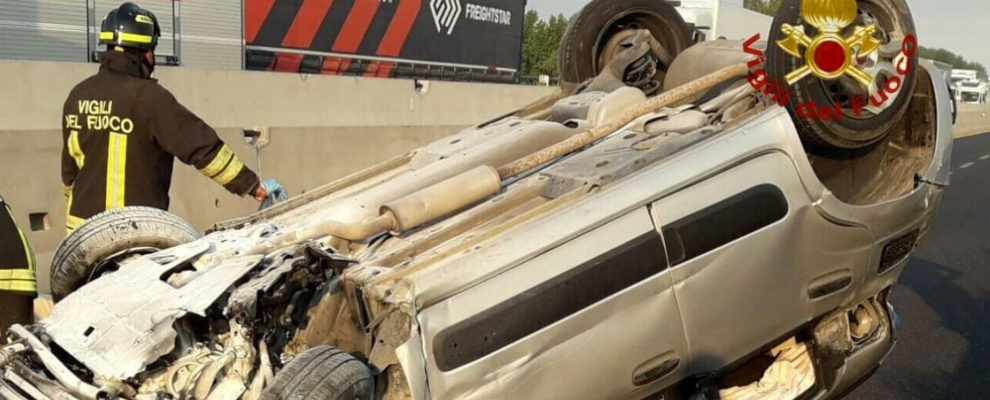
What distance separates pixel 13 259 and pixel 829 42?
3.52 metres

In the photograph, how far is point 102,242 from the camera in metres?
3.84

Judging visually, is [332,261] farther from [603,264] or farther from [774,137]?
[774,137]

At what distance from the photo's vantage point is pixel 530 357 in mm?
2984

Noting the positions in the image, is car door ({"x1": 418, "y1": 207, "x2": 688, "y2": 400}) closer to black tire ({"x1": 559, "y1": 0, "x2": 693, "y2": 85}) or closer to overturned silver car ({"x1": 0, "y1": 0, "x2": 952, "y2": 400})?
overturned silver car ({"x1": 0, "y1": 0, "x2": 952, "y2": 400})

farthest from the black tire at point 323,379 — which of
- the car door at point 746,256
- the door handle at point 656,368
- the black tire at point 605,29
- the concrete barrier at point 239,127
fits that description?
the concrete barrier at point 239,127

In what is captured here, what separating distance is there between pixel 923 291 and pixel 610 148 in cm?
507

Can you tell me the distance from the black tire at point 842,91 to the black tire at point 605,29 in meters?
1.72

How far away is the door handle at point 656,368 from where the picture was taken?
3.21 m

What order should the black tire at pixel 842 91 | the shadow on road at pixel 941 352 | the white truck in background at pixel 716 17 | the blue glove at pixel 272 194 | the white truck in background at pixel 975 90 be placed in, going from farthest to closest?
the white truck in background at pixel 975 90 < the white truck in background at pixel 716 17 < the shadow on road at pixel 941 352 < the blue glove at pixel 272 194 < the black tire at pixel 842 91

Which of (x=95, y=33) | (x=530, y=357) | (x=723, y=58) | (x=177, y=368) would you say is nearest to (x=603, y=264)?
(x=530, y=357)

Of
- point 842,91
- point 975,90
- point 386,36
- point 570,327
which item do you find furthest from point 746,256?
point 975,90

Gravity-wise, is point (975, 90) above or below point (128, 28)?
below

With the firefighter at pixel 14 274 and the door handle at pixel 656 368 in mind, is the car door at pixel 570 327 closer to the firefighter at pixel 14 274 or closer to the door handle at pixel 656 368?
the door handle at pixel 656 368

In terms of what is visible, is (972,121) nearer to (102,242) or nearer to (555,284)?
(555,284)
